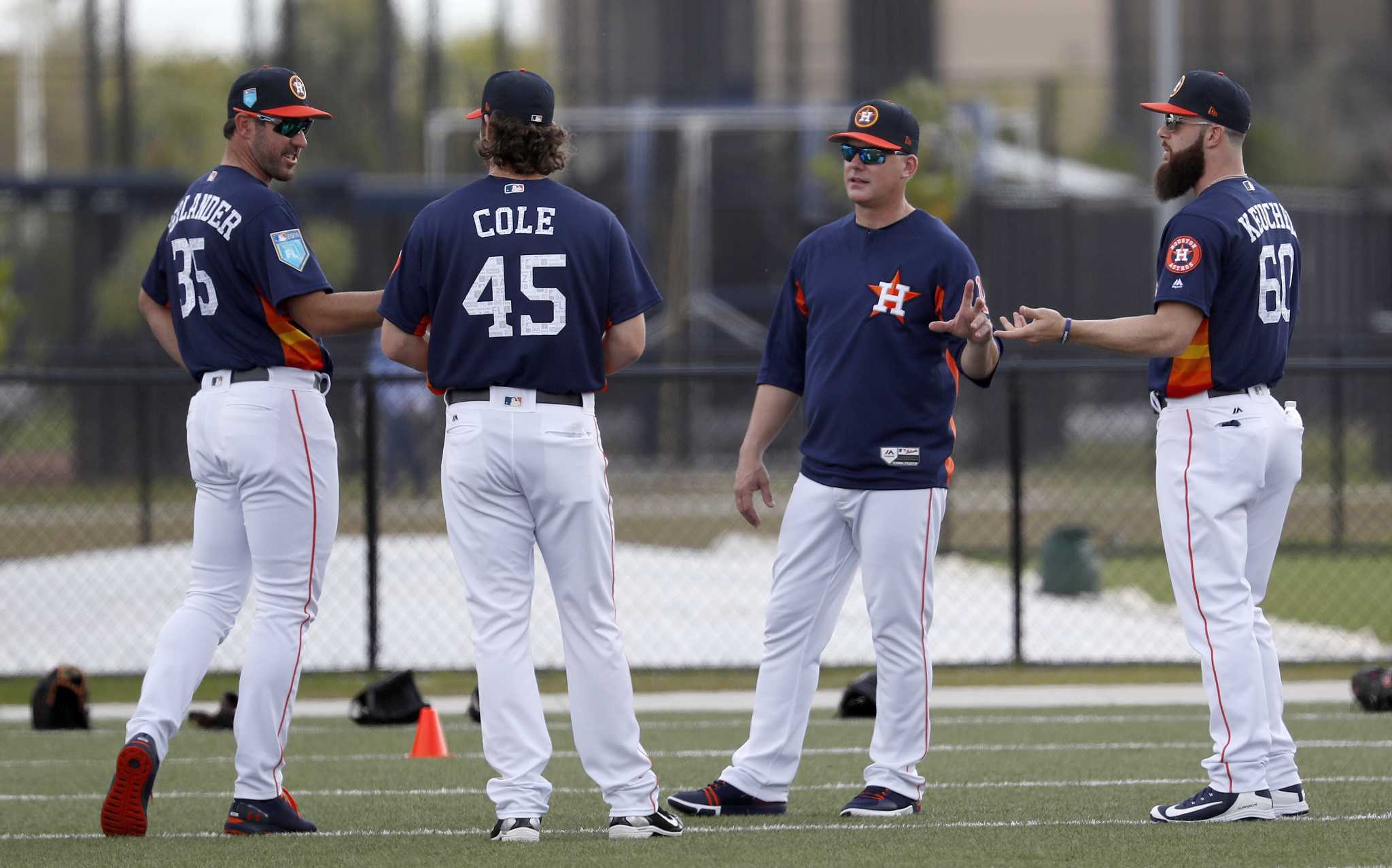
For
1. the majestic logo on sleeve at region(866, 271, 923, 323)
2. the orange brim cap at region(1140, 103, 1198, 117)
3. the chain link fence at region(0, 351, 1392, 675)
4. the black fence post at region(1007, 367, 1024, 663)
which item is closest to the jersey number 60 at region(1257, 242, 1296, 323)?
the orange brim cap at region(1140, 103, 1198, 117)

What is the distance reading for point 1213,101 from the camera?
5938 mm

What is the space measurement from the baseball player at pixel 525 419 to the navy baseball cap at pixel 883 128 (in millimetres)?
903

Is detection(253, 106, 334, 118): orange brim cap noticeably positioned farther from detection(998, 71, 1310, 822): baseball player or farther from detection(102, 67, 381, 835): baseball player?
detection(998, 71, 1310, 822): baseball player

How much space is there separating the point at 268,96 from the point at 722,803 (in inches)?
107

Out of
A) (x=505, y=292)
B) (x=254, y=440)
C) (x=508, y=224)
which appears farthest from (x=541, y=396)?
(x=254, y=440)

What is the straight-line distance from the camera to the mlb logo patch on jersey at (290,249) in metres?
5.93

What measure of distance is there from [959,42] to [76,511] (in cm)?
2717

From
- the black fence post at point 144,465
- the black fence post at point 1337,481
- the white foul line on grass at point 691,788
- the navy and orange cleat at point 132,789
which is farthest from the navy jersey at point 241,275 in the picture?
the black fence post at point 1337,481

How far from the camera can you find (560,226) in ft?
18.4

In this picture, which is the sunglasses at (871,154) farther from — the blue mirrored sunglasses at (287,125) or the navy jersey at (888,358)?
the blue mirrored sunglasses at (287,125)

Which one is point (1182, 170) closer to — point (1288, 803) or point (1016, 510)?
point (1288, 803)

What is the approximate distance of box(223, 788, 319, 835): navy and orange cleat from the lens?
19.5 ft

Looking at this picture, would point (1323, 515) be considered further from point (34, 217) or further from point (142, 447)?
point (34, 217)

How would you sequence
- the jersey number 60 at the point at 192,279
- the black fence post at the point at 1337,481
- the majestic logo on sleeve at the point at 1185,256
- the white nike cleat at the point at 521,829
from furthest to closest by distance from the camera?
the black fence post at the point at 1337,481 → the jersey number 60 at the point at 192,279 → the majestic logo on sleeve at the point at 1185,256 → the white nike cleat at the point at 521,829
